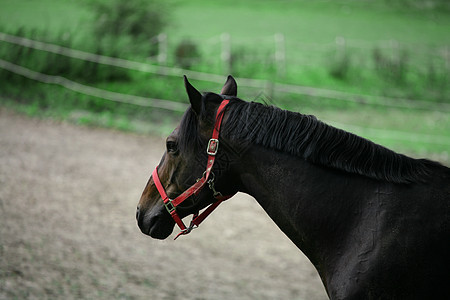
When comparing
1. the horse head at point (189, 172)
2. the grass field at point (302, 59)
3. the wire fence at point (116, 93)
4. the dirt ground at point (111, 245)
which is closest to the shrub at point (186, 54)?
the grass field at point (302, 59)

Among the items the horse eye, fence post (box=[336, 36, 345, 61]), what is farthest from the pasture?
the horse eye

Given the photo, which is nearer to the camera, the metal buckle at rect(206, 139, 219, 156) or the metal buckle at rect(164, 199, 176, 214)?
the metal buckle at rect(206, 139, 219, 156)

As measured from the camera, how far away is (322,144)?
87.1 inches

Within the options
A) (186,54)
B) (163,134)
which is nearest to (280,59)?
(186,54)

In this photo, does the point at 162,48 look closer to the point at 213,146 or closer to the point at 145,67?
the point at 145,67

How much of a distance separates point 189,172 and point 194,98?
1.21ft

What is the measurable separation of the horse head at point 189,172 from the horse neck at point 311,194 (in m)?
0.18

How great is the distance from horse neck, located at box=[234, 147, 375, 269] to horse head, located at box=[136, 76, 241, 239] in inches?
7.2

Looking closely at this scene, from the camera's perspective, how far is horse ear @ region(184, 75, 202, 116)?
2250 millimetres

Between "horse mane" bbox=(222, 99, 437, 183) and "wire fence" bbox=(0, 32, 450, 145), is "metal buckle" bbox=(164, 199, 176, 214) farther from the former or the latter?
"wire fence" bbox=(0, 32, 450, 145)

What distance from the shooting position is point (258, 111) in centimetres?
229

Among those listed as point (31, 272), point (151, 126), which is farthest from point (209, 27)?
point (31, 272)

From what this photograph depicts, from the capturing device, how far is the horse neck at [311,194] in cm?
223

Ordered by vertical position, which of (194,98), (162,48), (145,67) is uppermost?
(162,48)
